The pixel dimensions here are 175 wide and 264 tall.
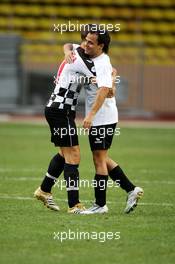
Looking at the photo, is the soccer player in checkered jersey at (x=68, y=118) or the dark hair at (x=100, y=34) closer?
the dark hair at (x=100, y=34)

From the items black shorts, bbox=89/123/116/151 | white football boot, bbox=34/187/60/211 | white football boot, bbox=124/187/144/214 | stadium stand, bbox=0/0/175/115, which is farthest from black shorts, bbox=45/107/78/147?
stadium stand, bbox=0/0/175/115

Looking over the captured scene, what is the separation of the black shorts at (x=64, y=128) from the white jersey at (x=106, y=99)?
0.21m

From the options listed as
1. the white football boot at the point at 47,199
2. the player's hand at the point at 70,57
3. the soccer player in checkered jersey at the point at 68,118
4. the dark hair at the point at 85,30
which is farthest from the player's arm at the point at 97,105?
the white football boot at the point at 47,199

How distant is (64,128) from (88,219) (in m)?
0.97

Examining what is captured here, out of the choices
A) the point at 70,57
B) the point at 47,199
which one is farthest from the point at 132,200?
the point at 70,57

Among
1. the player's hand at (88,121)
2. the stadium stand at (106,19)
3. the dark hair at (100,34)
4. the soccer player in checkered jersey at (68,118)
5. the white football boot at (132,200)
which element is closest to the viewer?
the player's hand at (88,121)

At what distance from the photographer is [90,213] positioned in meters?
8.98

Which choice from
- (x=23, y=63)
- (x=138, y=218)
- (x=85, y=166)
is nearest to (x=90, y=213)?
(x=138, y=218)

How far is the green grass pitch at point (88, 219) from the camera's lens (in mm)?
6883

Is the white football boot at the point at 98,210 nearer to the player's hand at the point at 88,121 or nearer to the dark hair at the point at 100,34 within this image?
the player's hand at the point at 88,121

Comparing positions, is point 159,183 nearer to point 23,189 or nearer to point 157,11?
point 23,189

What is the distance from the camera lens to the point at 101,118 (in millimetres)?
8914

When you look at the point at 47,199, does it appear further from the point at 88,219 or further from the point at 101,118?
the point at 101,118

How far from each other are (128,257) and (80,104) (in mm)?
16556
